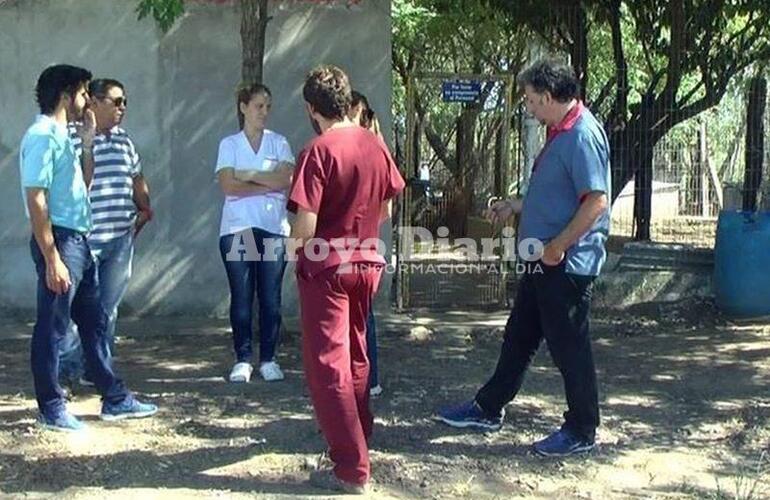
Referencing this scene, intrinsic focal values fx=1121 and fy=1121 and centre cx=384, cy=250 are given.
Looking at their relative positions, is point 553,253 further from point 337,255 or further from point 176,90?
point 176,90

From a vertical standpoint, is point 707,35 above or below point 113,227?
above

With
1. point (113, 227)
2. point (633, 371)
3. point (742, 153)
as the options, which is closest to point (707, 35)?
point (742, 153)

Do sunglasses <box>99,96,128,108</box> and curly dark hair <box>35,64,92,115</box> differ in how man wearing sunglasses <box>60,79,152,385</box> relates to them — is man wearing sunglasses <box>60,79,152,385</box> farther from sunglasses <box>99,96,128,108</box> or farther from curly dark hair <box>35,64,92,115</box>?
curly dark hair <box>35,64,92,115</box>

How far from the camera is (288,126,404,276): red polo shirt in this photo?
4.62 m

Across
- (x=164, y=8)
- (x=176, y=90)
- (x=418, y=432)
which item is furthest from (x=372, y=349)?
(x=176, y=90)

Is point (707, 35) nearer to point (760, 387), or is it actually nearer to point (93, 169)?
point (760, 387)

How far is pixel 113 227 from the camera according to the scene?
230 inches

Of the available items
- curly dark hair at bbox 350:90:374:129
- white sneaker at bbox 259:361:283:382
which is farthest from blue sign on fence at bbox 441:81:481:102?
white sneaker at bbox 259:361:283:382

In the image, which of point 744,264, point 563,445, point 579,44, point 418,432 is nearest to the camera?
point 563,445

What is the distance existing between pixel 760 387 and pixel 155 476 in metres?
3.79

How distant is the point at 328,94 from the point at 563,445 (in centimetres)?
200

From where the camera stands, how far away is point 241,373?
666 cm

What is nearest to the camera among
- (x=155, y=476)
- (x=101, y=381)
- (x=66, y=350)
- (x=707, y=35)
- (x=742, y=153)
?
(x=155, y=476)

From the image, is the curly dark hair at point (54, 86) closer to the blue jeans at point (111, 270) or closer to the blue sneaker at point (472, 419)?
the blue jeans at point (111, 270)
